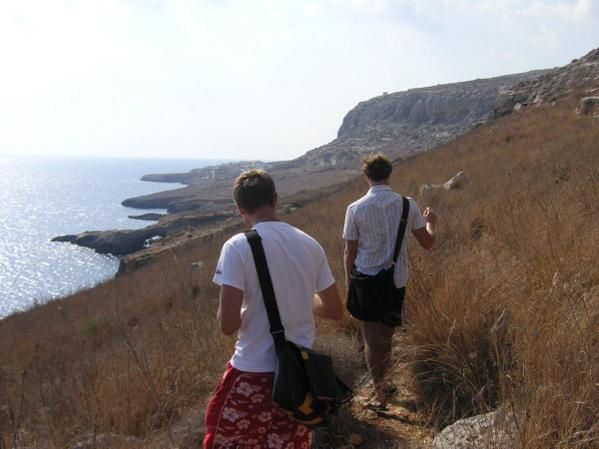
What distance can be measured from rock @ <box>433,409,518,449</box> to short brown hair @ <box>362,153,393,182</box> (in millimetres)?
1842

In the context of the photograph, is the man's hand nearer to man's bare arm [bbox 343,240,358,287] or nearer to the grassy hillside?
the grassy hillside

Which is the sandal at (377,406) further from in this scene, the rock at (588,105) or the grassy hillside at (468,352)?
the rock at (588,105)

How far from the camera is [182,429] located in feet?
11.7

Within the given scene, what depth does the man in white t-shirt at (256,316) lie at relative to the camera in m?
2.33

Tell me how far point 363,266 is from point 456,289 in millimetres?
696

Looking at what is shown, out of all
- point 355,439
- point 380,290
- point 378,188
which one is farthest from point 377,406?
point 378,188

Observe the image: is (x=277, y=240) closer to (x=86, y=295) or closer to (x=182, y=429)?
(x=182, y=429)

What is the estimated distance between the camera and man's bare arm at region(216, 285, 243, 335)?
2.31 meters

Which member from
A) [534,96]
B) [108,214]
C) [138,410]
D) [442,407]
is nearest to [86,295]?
[138,410]

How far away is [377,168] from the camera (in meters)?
3.84

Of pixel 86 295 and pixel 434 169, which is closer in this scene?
pixel 434 169

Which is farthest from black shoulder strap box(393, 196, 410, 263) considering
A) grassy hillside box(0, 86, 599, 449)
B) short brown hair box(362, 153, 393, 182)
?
grassy hillside box(0, 86, 599, 449)

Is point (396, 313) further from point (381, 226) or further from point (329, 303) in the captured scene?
point (329, 303)

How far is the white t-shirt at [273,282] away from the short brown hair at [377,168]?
4.98 feet
